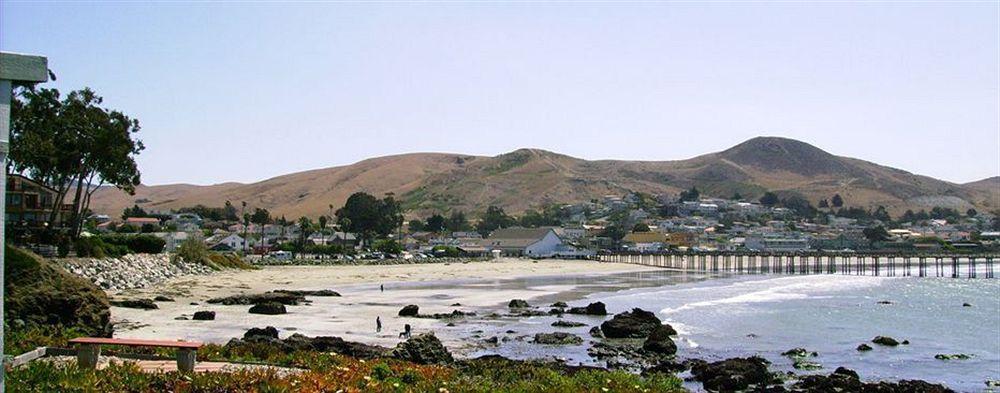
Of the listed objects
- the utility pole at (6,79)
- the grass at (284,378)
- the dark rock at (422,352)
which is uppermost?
the utility pole at (6,79)

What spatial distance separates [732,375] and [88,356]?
17.0 metres

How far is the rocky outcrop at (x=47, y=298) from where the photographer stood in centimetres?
1805

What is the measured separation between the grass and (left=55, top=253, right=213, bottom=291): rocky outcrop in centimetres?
2846

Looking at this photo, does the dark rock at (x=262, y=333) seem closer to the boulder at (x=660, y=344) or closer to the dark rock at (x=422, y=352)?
the dark rock at (x=422, y=352)

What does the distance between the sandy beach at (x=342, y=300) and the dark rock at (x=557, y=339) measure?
10.1ft

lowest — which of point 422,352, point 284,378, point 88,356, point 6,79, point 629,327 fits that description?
point 629,327

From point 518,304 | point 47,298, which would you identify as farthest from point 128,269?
point 47,298

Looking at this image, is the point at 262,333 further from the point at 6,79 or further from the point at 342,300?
the point at 342,300

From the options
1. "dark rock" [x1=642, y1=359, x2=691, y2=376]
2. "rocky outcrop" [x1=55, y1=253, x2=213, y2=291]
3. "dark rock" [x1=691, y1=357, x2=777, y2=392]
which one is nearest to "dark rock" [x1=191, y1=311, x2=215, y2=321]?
"rocky outcrop" [x1=55, y1=253, x2=213, y2=291]

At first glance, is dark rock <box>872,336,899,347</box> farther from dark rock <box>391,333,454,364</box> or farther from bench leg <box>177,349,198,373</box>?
bench leg <box>177,349,198,373</box>

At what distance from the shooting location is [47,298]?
18453 millimetres

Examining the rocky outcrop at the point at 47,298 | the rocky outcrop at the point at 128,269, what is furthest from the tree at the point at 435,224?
the rocky outcrop at the point at 47,298

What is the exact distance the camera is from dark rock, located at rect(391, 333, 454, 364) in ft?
66.3

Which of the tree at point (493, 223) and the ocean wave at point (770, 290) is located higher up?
the tree at point (493, 223)
